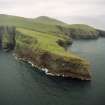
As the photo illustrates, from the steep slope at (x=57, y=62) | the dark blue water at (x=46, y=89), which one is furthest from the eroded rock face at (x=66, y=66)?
the dark blue water at (x=46, y=89)

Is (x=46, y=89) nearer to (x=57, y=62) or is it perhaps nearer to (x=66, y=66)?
(x=66, y=66)

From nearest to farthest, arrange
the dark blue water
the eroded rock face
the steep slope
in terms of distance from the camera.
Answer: the dark blue water < the eroded rock face < the steep slope

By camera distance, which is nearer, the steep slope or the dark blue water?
the dark blue water

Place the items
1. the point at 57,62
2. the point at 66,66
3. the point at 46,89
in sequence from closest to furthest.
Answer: the point at 46,89 < the point at 66,66 < the point at 57,62

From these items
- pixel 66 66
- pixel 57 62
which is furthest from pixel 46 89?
pixel 57 62

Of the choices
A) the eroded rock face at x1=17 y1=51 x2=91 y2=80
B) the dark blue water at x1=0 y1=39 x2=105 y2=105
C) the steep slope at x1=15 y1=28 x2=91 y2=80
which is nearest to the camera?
the dark blue water at x1=0 y1=39 x2=105 y2=105

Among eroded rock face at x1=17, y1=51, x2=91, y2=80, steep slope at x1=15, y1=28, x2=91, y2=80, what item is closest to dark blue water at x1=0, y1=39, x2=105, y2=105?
eroded rock face at x1=17, y1=51, x2=91, y2=80

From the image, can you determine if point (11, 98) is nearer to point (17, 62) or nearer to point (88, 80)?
point (88, 80)

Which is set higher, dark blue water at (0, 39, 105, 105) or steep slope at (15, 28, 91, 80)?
steep slope at (15, 28, 91, 80)

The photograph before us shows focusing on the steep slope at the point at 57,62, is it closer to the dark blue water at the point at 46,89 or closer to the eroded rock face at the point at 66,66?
the eroded rock face at the point at 66,66

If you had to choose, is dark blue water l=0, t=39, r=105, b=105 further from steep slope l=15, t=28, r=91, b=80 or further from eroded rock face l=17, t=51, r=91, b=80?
steep slope l=15, t=28, r=91, b=80

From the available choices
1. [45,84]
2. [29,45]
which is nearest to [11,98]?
[45,84]
